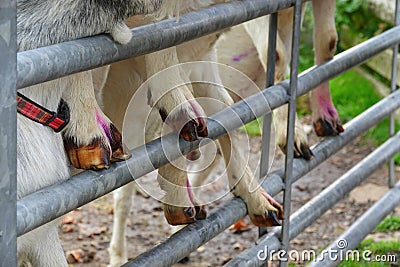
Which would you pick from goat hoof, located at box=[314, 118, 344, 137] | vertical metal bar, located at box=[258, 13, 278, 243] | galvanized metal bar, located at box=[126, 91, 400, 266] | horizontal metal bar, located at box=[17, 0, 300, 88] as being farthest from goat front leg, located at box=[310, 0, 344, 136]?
horizontal metal bar, located at box=[17, 0, 300, 88]

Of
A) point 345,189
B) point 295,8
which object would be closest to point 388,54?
point 345,189

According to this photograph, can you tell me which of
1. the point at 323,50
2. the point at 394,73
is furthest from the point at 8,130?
the point at 394,73

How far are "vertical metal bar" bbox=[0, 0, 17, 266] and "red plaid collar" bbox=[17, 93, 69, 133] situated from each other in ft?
1.52

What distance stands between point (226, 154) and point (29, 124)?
1.48m

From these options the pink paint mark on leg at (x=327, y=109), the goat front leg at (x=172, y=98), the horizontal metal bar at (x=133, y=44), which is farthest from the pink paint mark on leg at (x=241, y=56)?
the goat front leg at (x=172, y=98)

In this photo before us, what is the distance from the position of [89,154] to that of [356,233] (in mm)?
2083

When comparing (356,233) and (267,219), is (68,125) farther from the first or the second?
(356,233)

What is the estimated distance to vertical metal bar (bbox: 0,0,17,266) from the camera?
5.96 feet

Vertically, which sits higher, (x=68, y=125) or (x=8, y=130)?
(x=8, y=130)

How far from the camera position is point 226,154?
3.82 metres

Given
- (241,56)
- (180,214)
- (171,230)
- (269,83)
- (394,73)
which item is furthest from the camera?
(171,230)

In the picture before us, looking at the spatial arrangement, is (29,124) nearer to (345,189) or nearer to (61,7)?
(61,7)

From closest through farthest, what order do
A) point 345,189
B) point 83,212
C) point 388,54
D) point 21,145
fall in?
point 21,145, point 345,189, point 83,212, point 388,54

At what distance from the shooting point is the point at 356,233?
421 centimetres
